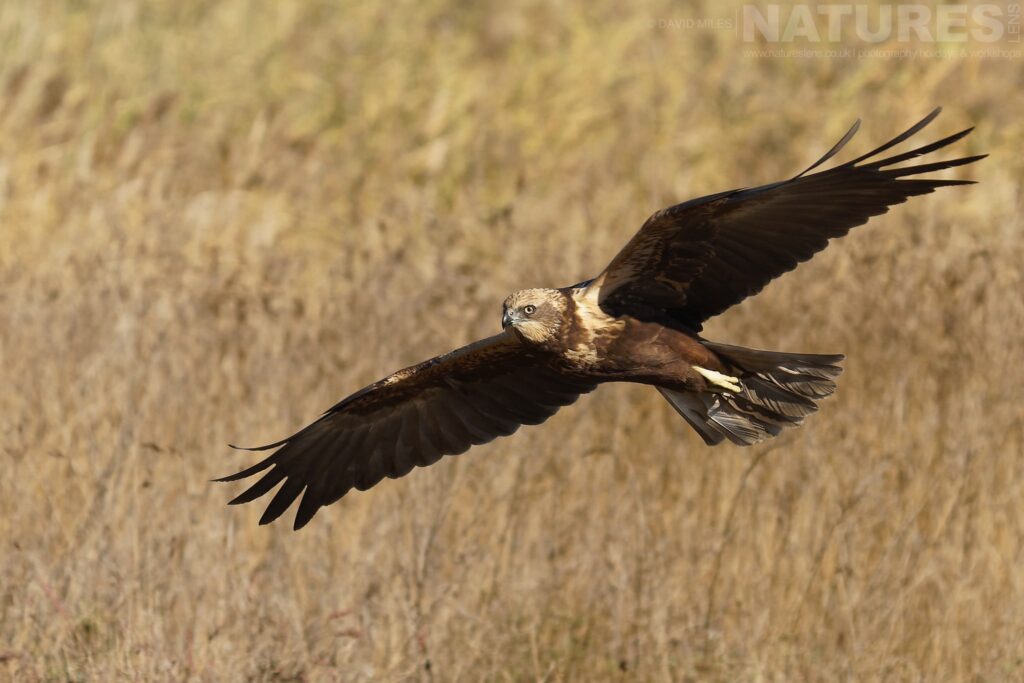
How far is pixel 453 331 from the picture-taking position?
723 centimetres

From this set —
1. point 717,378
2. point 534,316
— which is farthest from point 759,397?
point 534,316

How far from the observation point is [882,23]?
13.3m

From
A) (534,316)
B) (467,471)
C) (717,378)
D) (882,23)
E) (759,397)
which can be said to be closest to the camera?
(534,316)

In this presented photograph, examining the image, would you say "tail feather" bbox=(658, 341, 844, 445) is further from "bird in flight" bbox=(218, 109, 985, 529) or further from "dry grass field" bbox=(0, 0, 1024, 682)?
"dry grass field" bbox=(0, 0, 1024, 682)

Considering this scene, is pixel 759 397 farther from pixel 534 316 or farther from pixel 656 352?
pixel 534 316

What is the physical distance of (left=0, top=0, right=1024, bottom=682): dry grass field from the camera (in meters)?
5.58

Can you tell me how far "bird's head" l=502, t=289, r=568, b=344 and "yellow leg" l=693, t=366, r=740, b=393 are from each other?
1.87ft

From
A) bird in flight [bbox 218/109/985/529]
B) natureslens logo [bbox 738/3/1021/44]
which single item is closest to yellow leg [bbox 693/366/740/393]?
bird in flight [bbox 218/109/985/529]

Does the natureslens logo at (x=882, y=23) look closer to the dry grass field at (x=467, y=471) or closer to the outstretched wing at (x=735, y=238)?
the dry grass field at (x=467, y=471)

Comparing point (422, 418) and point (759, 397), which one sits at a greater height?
point (422, 418)

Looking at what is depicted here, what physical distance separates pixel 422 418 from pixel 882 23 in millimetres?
8447

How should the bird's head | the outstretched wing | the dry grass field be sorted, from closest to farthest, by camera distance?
the outstretched wing < the bird's head < the dry grass field

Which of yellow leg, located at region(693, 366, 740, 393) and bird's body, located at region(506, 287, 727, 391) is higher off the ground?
bird's body, located at region(506, 287, 727, 391)

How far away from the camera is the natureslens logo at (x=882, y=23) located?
1271cm
